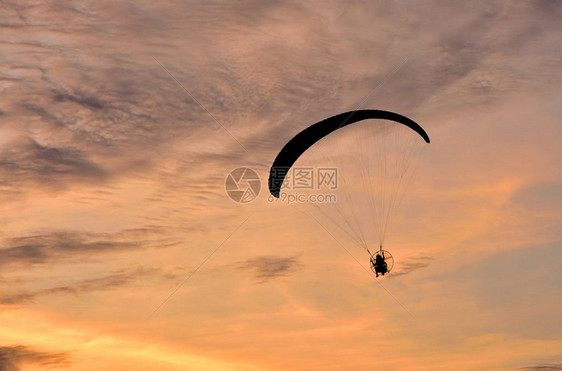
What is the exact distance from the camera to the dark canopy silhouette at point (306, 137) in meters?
40.2

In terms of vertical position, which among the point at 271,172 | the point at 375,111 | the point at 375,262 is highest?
the point at 375,111

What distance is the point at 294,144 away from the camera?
132 ft

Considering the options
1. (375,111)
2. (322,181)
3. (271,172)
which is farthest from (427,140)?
(271,172)

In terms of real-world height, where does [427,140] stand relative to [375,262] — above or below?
above

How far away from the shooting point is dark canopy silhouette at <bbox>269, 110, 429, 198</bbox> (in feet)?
132

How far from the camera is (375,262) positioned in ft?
134

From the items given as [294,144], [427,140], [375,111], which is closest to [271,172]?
[294,144]

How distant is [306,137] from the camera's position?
40.3 metres

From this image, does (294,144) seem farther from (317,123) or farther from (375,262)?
(375,262)

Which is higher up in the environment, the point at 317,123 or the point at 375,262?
the point at 317,123

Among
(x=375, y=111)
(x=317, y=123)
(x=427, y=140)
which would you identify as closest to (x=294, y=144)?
(x=317, y=123)

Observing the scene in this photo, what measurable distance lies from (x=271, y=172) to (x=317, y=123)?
383cm

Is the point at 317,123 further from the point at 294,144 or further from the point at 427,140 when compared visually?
the point at 427,140

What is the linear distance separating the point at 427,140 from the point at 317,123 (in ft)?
23.0
